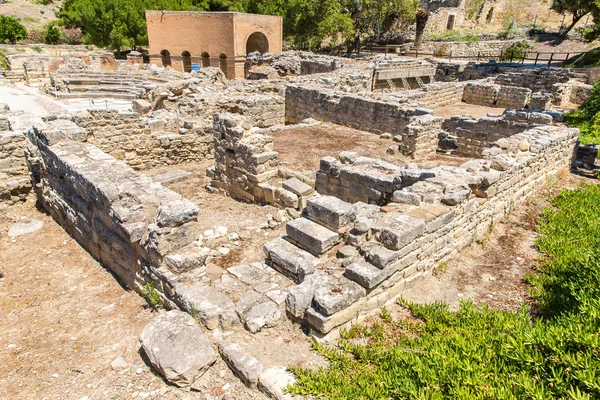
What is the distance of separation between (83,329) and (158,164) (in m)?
6.78

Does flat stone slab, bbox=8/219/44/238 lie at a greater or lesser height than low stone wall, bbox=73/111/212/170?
lesser

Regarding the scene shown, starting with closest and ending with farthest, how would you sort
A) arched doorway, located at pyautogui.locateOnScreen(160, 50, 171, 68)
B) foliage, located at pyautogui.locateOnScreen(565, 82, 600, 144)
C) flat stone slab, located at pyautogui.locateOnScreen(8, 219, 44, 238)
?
flat stone slab, located at pyautogui.locateOnScreen(8, 219, 44, 238) → foliage, located at pyautogui.locateOnScreen(565, 82, 600, 144) → arched doorway, located at pyautogui.locateOnScreen(160, 50, 171, 68)

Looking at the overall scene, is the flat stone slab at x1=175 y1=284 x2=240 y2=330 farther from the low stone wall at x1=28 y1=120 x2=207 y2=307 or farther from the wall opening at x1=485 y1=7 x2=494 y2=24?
the wall opening at x1=485 y1=7 x2=494 y2=24

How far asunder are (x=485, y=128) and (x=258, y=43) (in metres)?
26.0

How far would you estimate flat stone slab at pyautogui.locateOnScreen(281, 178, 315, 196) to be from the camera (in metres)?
8.20

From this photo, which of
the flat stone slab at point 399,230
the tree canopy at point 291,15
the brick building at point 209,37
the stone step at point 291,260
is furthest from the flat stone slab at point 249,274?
the tree canopy at point 291,15

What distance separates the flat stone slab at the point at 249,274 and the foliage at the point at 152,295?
1.03m

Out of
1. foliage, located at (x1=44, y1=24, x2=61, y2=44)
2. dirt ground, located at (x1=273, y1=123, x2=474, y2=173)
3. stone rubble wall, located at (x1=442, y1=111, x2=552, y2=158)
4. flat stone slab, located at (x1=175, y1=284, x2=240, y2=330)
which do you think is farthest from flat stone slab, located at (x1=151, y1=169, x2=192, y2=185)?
foliage, located at (x1=44, y1=24, x2=61, y2=44)

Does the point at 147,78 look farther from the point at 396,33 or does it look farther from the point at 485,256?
the point at 396,33

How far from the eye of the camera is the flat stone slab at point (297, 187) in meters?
8.20

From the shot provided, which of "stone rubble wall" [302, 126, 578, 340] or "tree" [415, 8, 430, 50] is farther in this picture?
"tree" [415, 8, 430, 50]

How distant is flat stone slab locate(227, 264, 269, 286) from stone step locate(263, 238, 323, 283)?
24 centimetres

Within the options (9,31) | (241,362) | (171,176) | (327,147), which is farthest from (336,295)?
(9,31)

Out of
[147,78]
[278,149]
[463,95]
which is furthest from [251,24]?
[278,149]
